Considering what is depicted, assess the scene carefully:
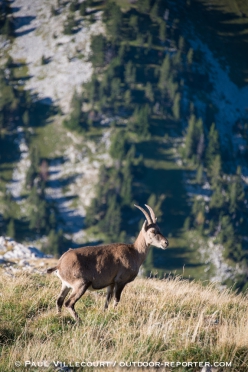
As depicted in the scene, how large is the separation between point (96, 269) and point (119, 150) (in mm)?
137151

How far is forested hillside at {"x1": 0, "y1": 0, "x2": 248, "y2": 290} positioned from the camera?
128375 mm

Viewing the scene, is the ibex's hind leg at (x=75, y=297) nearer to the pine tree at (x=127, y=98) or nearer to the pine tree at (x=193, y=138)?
the pine tree at (x=193, y=138)

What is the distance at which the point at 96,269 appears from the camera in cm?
1009

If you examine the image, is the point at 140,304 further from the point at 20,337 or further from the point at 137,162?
the point at 137,162

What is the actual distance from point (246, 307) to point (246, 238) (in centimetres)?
13302

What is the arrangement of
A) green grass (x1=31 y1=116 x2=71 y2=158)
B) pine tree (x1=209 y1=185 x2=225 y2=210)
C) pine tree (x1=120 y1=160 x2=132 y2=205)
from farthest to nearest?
green grass (x1=31 y1=116 x2=71 y2=158)
pine tree (x1=209 y1=185 x2=225 y2=210)
pine tree (x1=120 y1=160 x2=132 y2=205)

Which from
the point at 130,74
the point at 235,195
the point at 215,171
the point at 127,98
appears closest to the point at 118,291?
Result: the point at 235,195

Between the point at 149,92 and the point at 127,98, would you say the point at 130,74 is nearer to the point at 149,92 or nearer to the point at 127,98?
the point at 149,92

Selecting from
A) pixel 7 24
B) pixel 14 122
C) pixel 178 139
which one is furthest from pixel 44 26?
pixel 178 139

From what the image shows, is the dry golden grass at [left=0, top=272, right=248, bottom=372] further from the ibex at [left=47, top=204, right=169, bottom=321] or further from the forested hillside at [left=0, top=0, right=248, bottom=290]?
the forested hillside at [left=0, top=0, right=248, bottom=290]

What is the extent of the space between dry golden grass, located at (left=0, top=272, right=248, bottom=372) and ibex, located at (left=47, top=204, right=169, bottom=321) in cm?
39

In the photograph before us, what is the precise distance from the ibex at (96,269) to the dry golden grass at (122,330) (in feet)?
1.26

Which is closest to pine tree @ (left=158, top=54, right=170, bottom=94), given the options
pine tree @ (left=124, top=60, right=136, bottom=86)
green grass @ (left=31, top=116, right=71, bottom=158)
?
pine tree @ (left=124, top=60, right=136, bottom=86)

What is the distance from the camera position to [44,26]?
650 ft
